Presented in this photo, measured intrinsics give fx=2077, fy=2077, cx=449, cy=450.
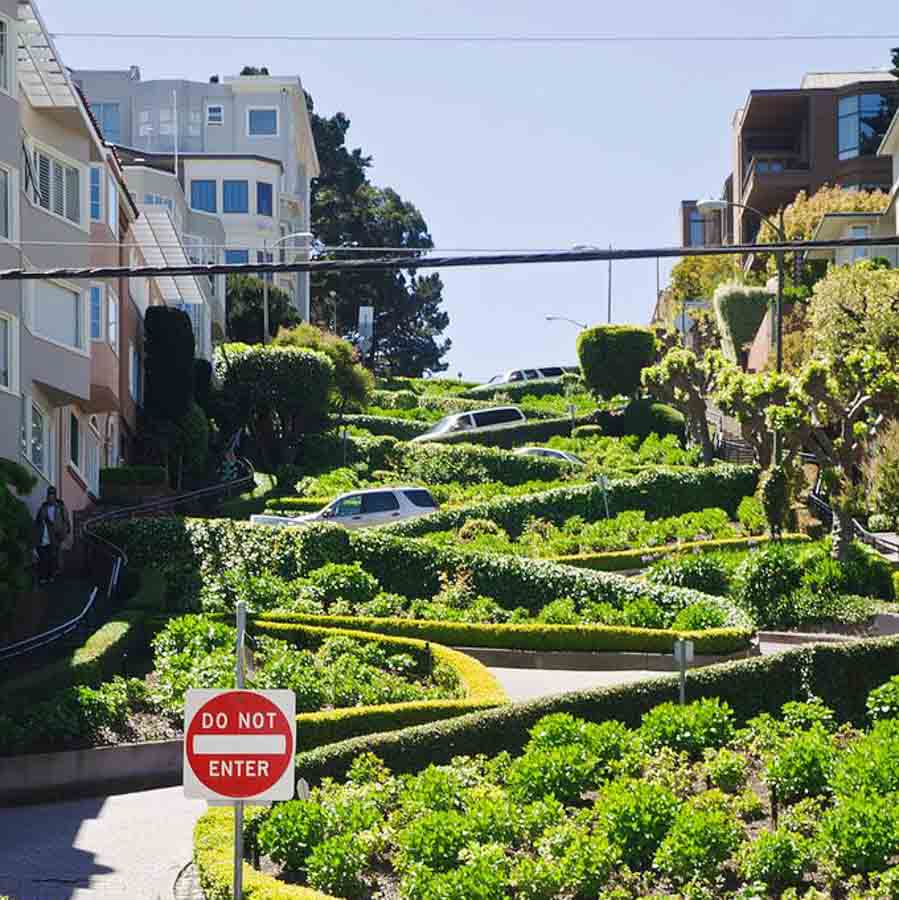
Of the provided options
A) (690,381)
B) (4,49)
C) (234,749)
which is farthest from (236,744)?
(690,381)

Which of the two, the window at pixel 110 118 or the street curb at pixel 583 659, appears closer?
the street curb at pixel 583 659

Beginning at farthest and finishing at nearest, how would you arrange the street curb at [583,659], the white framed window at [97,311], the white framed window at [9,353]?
the white framed window at [97,311]
the white framed window at [9,353]
the street curb at [583,659]

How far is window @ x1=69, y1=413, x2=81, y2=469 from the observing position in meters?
38.3

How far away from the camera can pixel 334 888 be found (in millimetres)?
15383

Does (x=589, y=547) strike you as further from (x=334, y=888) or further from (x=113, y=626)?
(x=334, y=888)

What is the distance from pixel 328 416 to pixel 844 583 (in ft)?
104

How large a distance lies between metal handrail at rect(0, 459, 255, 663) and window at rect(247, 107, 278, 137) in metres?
47.5

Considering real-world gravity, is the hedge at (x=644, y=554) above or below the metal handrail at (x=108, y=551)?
below

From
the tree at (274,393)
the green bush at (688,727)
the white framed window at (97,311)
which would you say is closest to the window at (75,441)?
the white framed window at (97,311)

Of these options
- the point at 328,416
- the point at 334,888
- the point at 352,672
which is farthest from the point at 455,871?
the point at 328,416

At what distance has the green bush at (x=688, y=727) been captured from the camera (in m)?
19.4

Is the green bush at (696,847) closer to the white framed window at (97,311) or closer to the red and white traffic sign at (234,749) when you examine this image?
the red and white traffic sign at (234,749)

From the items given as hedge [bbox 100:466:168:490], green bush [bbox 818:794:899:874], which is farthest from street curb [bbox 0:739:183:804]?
hedge [bbox 100:466:168:490]

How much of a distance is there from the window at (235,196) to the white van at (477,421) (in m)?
27.5
